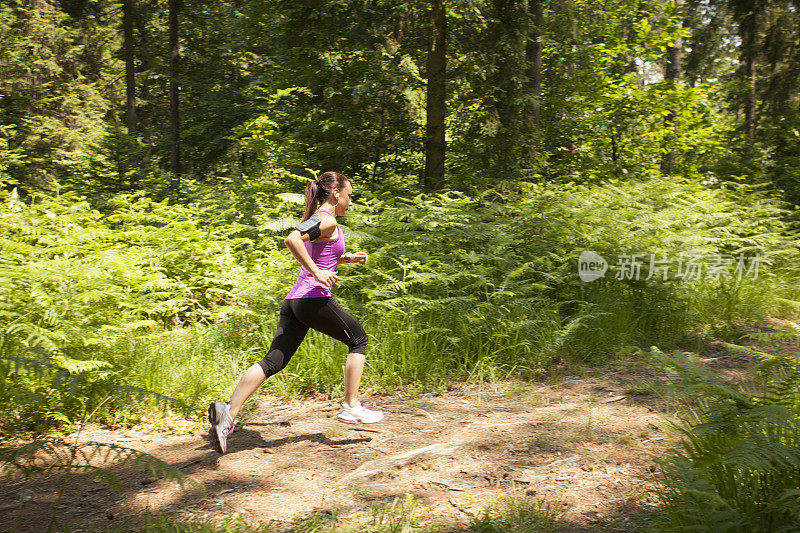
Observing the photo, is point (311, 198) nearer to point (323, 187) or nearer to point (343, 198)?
point (323, 187)

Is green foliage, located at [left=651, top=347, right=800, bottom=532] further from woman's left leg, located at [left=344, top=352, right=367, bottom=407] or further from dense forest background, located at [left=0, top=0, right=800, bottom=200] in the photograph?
dense forest background, located at [left=0, top=0, right=800, bottom=200]

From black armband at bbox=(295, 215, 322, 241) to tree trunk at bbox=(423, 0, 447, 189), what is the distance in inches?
281

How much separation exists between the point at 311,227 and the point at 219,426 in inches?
65.2

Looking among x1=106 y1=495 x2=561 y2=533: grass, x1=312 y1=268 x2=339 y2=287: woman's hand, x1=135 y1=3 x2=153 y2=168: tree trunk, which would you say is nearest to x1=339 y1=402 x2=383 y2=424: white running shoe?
x1=312 y1=268 x2=339 y2=287: woman's hand

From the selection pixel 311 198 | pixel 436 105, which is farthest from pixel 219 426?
pixel 436 105

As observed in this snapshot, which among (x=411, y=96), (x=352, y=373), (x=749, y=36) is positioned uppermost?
(x=749, y=36)

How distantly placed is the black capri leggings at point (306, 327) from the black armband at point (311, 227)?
1.73 feet

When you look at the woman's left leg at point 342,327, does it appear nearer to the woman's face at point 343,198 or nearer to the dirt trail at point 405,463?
the dirt trail at point 405,463

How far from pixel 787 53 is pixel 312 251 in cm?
1419

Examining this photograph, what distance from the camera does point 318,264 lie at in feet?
14.7

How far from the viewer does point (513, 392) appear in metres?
5.63

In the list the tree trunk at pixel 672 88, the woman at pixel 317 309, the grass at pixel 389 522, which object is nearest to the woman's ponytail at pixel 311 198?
the woman at pixel 317 309

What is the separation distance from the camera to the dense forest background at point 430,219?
4703 mm

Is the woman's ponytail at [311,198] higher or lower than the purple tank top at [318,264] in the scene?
higher
